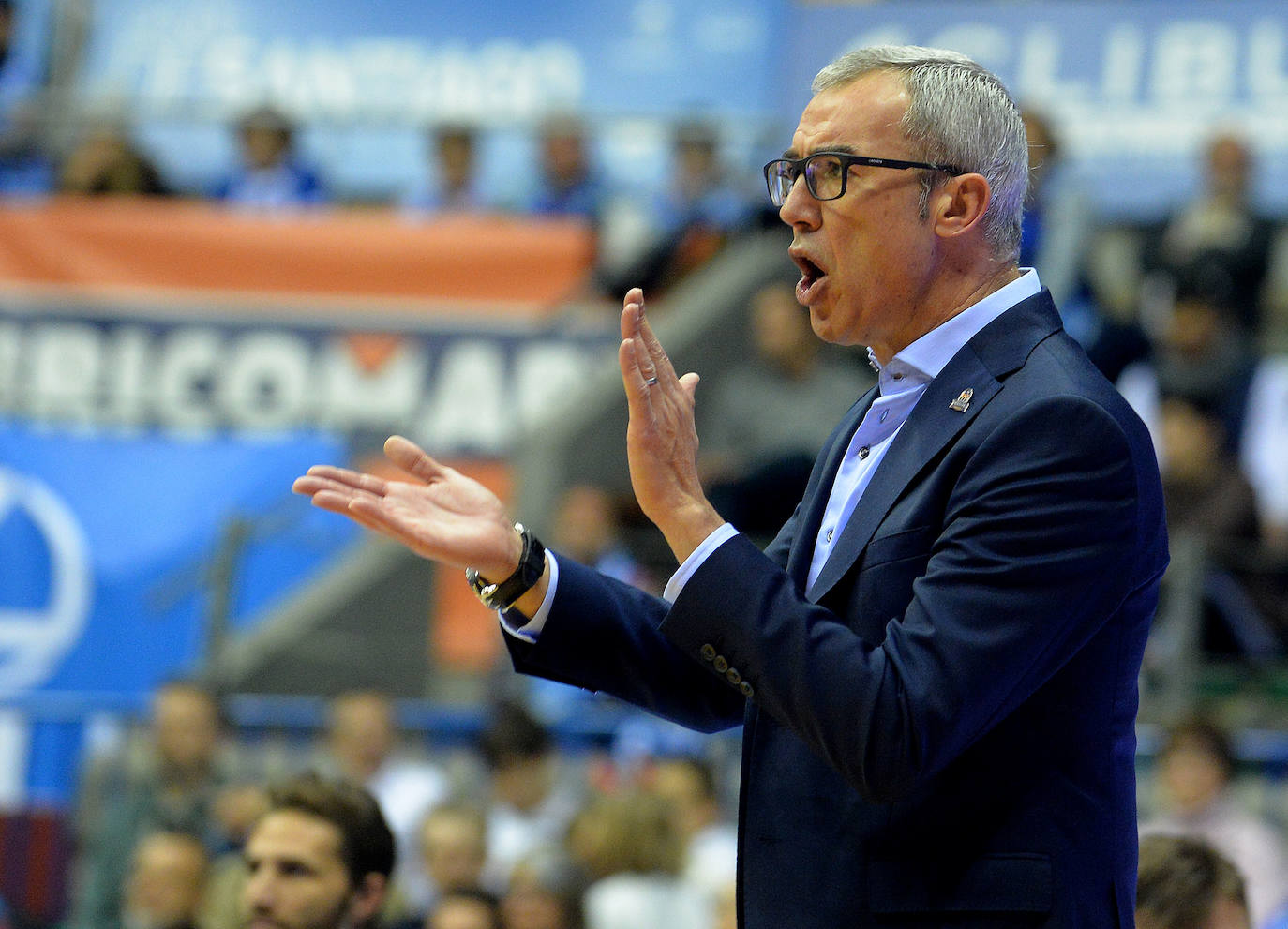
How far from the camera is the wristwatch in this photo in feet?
8.29

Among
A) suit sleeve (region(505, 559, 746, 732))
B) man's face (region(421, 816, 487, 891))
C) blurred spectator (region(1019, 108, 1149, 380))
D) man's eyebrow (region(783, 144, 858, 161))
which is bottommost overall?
man's face (region(421, 816, 487, 891))

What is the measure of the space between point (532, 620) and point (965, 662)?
706mm

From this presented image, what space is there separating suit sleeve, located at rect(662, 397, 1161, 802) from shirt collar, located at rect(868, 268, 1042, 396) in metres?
0.21

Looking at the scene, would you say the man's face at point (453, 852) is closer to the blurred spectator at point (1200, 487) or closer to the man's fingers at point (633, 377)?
the blurred spectator at point (1200, 487)

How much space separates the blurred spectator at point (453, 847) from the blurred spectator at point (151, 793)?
1.15 metres

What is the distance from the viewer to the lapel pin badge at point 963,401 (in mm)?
2350

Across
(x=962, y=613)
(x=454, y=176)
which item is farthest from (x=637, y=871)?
(x=454, y=176)

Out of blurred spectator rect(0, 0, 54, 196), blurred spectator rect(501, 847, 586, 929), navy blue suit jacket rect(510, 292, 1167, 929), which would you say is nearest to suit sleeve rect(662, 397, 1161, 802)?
navy blue suit jacket rect(510, 292, 1167, 929)

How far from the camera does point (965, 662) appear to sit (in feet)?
6.94

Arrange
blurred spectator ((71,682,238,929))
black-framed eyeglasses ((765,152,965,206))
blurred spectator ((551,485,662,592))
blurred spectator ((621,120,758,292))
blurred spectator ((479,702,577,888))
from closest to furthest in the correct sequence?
black-framed eyeglasses ((765,152,965,206))
blurred spectator ((479,702,577,888))
blurred spectator ((71,682,238,929))
blurred spectator ((551,485,662,592))
blurred spectator ((621,120,758,292))

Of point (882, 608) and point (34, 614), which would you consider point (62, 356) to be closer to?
point (34, 614)

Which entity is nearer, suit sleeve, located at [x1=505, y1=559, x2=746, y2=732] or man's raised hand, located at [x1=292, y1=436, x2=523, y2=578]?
man's raised hand, located at [x1=292, y1=436, x2=523, y2=578]

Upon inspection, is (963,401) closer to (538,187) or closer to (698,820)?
(698,820)

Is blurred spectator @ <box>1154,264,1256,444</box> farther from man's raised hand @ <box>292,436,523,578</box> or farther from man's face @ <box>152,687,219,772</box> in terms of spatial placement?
man's raised hand @ <box>292,436,523,578</box>
